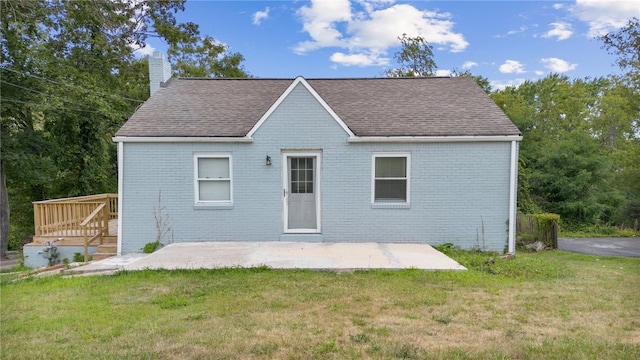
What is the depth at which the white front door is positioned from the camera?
29.5 ft

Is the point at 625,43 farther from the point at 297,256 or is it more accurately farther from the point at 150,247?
the point at 150,247

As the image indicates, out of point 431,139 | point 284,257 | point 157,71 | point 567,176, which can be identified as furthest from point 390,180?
point 567,176

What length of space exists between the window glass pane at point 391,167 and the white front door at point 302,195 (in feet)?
5.17

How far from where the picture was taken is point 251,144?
8805mm

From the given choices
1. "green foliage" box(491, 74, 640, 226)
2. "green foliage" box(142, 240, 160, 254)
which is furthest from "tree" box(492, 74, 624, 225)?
"green foliage" box(142, 240, 160, 254)

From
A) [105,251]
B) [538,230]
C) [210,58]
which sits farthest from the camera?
[210,58]

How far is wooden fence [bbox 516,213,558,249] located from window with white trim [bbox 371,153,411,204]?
5367 mm

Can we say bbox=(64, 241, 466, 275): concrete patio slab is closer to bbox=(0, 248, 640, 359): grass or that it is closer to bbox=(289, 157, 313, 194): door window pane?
bbox=(0, 248, 640, 359): grass

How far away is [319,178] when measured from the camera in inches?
350

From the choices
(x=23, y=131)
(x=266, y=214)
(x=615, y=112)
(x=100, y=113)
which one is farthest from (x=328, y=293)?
(x=615, y=112)

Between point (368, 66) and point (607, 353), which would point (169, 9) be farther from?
point (607, 353)

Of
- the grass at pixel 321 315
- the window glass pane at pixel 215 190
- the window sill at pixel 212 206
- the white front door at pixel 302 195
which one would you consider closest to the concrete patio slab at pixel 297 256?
the grass at pixel 321 315

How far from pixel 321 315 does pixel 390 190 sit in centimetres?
510

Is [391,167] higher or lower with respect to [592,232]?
higher
